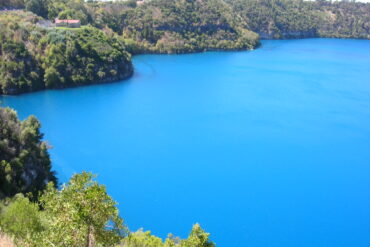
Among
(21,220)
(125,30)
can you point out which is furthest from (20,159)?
(125,30)

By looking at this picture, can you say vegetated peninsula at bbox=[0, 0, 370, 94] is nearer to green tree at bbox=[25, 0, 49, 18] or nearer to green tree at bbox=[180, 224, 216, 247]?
green tree at bbox=[25, 0, 49, 18]

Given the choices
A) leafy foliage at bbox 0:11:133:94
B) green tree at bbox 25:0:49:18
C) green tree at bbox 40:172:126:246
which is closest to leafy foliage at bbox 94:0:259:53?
green tree at bbox 25:0:49:18

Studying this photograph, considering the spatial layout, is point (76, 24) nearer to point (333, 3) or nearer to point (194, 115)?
point (194, 115)

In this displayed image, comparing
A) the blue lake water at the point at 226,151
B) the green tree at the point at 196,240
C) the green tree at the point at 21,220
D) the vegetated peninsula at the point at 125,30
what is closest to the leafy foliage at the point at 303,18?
the vegetated peninsula at the point at 125,30

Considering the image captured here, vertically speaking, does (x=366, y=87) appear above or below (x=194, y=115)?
above

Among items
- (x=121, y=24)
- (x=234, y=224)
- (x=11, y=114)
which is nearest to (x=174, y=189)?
(x=234, y=224)

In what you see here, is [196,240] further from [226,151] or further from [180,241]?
[226,151]
